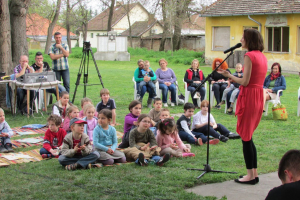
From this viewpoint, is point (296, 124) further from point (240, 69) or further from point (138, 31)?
point (138, 31)

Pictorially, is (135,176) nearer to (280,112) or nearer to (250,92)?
(250,92)

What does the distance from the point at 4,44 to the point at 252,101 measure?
799cm

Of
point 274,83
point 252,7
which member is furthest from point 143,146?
point 252,7

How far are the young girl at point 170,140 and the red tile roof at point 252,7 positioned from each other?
662 inches

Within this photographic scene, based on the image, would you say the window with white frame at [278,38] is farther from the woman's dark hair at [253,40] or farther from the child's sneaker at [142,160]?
the woman's dark hair at [253,40]

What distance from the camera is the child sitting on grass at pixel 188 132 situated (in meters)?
7.12

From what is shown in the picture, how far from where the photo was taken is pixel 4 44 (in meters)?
10.8

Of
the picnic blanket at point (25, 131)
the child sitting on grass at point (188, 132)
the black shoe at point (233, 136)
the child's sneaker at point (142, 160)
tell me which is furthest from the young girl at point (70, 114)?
the black shoe at point (233, 136)

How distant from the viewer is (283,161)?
2527 millimetres

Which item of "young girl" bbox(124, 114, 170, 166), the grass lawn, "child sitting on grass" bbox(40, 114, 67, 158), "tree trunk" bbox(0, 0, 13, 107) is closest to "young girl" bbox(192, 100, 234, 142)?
the grass lawn


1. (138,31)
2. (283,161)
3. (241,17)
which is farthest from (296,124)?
(138,31)

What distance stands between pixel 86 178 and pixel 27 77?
5.26 metres

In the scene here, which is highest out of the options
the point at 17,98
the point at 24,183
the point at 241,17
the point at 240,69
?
the point at 241,17

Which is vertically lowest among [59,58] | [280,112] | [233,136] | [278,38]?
[233,136]
